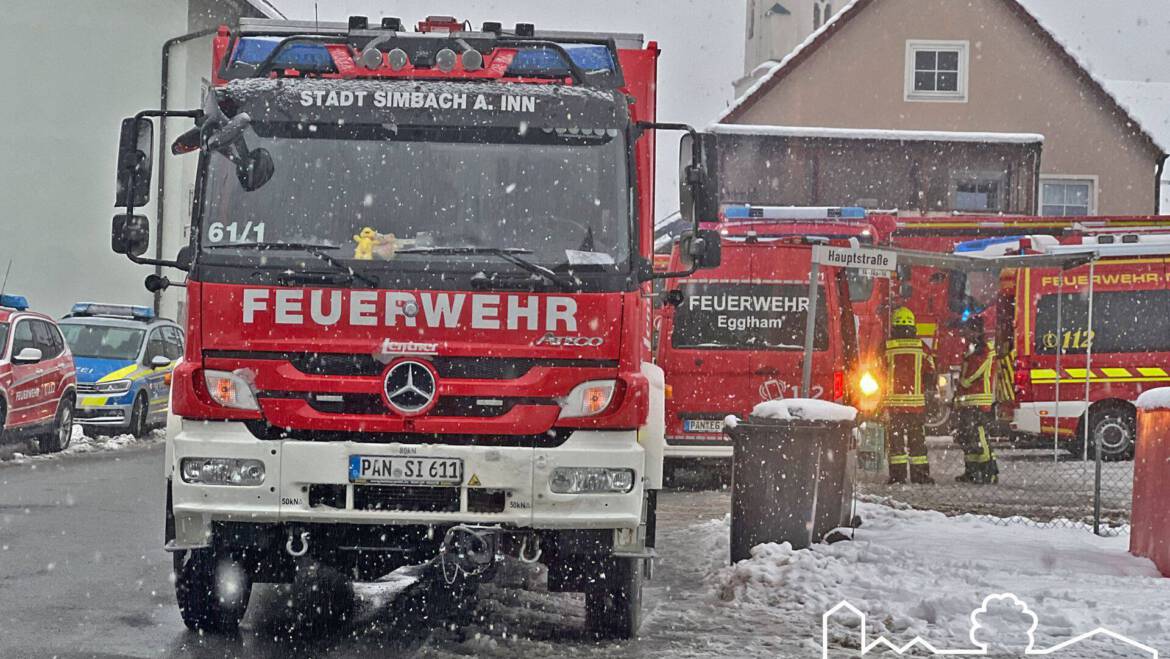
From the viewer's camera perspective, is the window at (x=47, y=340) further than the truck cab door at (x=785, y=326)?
Yes

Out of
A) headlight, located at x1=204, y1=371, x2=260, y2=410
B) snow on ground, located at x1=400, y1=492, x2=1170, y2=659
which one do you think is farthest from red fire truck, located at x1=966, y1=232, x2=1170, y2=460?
headlight, located at x1=204, y1=371, x2=260, y2=410

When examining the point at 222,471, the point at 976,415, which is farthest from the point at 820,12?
the point at 222,471

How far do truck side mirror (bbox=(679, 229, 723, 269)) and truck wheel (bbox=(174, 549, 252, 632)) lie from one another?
2.69 metres

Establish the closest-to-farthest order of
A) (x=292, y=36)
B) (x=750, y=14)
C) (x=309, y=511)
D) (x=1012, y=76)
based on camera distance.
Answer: (x=309, y=511) → (x=292, y=36) → (x=1012, y=76) → (x=750, y=14)

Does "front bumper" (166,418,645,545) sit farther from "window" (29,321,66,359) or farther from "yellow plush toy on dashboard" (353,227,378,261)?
"window" (29,321,66,359)

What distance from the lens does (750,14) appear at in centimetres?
7956

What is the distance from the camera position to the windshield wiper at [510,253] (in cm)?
727

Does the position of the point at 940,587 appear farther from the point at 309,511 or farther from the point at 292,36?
the point at 292,36

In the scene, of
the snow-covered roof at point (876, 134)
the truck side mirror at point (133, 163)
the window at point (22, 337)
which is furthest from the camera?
the snow-covered roof at point (876, 134)

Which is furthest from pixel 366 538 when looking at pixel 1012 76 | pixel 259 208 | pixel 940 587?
pixel 1012 76

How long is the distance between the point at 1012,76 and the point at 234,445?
3397 centimetres

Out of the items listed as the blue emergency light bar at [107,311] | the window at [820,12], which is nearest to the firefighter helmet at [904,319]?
the blue emergency light bar at [107,311]

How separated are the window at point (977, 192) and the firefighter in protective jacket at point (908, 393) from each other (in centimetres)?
1936

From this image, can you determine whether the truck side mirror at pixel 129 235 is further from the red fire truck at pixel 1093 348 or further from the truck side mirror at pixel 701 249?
the red fire truck at pixel 1093 348
